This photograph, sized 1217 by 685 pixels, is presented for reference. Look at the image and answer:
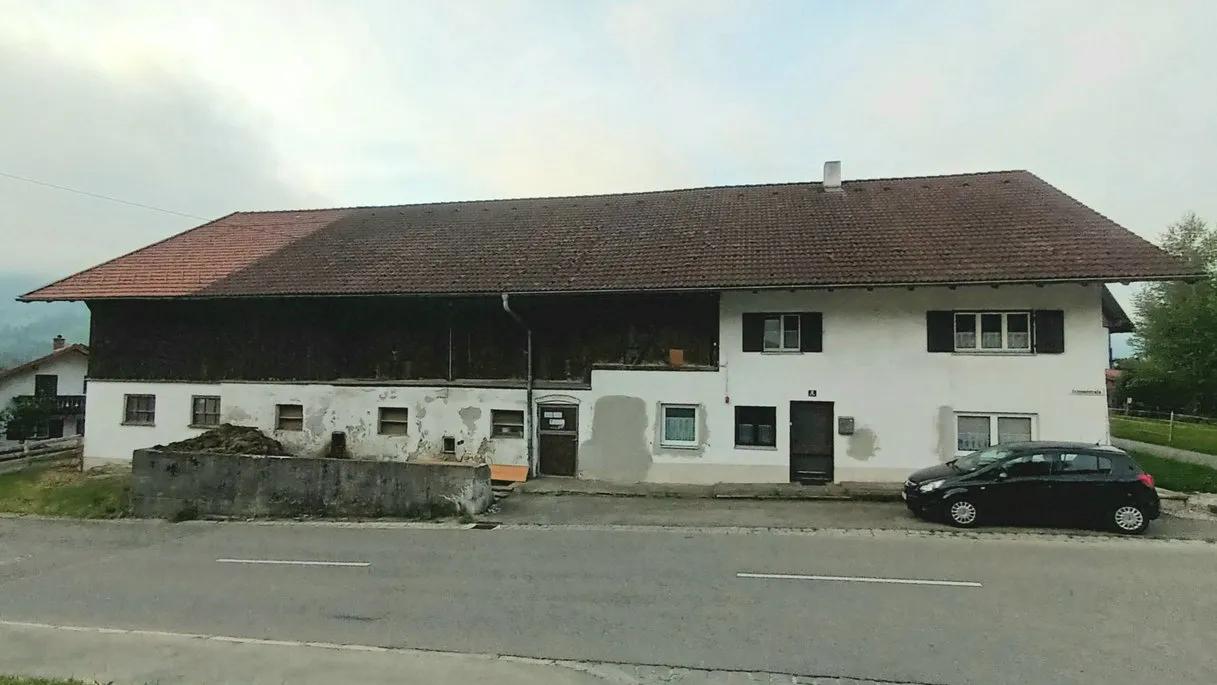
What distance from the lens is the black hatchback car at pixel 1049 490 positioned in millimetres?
11609

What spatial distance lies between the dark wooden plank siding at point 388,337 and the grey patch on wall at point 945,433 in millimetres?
5287

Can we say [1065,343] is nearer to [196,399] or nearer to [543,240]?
[543,240]

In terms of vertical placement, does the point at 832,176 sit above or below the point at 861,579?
above

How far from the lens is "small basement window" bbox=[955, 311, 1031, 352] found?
1536cm

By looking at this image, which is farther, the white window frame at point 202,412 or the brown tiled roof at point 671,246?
the white window frame at point 202,412

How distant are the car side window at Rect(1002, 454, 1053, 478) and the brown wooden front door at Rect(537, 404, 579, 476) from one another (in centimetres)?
940

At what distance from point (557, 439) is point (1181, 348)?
39.0 meters

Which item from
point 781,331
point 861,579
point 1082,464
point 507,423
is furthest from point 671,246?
point 861,579

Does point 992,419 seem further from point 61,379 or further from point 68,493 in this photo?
point 61,379

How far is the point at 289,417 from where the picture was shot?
19.2 meters

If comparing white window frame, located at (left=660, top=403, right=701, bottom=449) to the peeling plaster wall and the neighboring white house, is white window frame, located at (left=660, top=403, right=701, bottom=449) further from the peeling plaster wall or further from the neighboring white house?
the neighboring white house

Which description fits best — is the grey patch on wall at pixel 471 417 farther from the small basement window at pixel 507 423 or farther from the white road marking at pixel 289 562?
the white road marking at pixel 289 562

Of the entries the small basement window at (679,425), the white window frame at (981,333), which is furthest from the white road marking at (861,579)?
the white window frame at (981,333)

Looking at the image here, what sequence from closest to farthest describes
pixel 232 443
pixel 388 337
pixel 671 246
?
pixel 232 443
pixel 671 246
pixel 388 337
